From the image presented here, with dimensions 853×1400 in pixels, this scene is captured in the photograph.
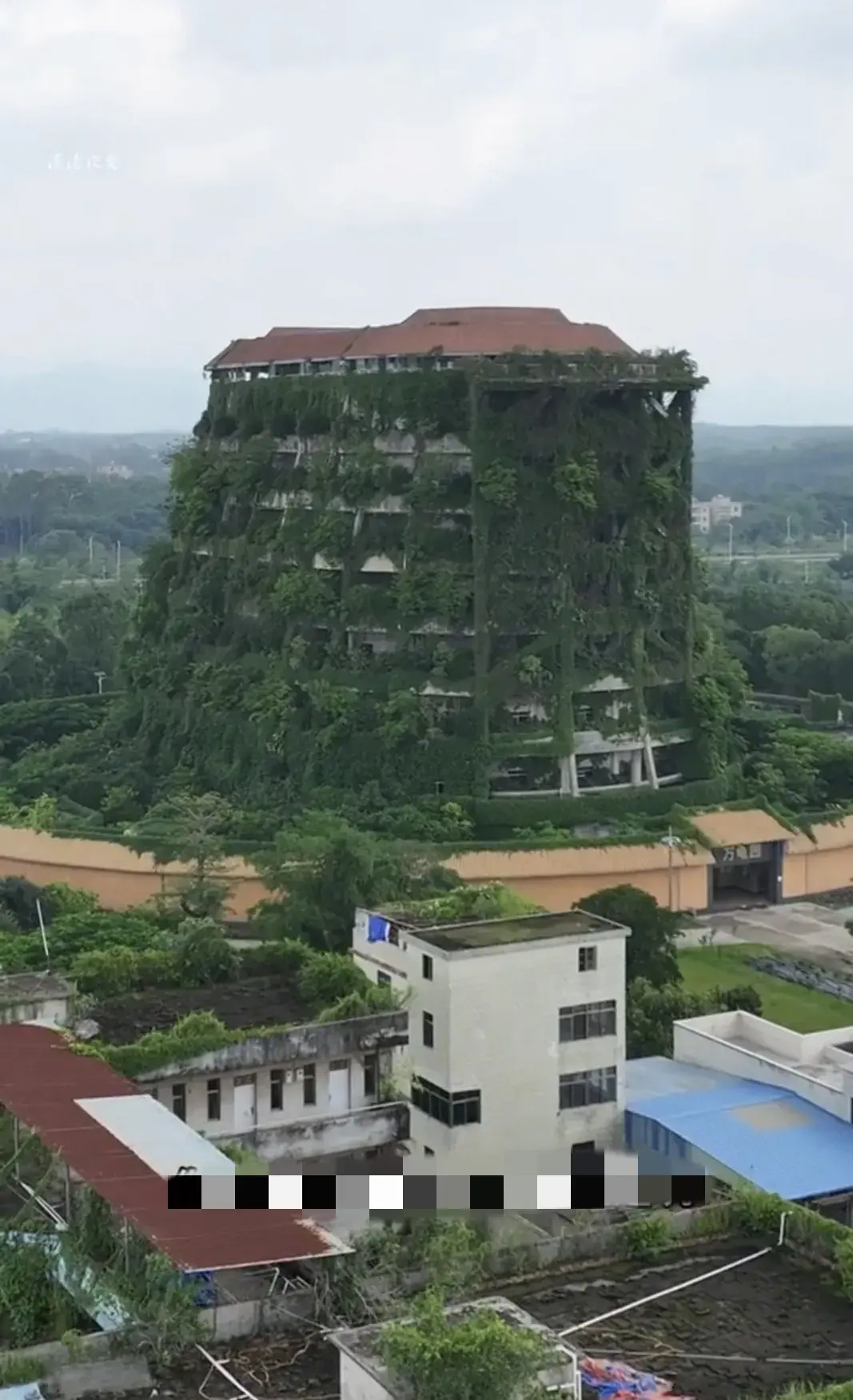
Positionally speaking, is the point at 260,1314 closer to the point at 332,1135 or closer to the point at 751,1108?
the point at 332,1135

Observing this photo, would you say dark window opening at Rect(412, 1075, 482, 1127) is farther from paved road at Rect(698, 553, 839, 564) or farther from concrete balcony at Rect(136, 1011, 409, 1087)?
paved road at Rect(698, 553, 839, 564)

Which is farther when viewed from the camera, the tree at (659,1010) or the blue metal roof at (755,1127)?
the tree at (659,1010)

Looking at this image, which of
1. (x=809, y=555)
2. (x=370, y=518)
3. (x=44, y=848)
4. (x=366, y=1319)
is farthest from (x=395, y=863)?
(x=809, y=555)

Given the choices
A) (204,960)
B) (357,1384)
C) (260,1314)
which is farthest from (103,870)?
(357,1384)

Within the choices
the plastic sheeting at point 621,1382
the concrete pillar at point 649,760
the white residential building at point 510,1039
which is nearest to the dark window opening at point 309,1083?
the white residential building at point 510,1039

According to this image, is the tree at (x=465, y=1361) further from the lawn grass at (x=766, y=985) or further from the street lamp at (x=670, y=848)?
the street lamp at (x=670, y=848)

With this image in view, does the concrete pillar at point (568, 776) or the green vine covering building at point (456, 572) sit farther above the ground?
the green vine covering building at point (456, 572)

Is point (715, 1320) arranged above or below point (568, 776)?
above

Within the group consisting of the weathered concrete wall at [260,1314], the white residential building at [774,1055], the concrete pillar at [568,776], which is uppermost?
the weathered concrete wall at [260,1314]
